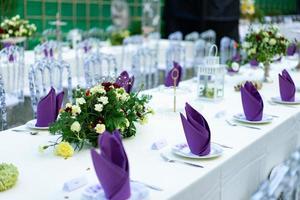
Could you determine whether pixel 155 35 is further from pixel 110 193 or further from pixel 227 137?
pixel 110 193

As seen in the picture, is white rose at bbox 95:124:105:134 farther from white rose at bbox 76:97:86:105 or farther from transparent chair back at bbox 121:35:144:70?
transparent chair back at bbox 121:35:144:70

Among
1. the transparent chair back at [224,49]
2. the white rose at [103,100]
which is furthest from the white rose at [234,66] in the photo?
A: the transparent chair back at [224,49]

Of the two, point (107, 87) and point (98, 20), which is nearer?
point (107, 87)

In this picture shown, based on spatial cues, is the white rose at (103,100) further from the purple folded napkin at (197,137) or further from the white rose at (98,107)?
the purple folded napkin at (197,137)

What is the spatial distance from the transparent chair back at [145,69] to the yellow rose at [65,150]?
3.66m

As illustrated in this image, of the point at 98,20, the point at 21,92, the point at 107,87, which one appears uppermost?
the point at 98,20

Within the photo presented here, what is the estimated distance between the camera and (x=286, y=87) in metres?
3.47

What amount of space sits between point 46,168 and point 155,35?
7085mm

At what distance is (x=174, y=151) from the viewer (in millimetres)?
2234

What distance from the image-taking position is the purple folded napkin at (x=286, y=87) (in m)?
3.45

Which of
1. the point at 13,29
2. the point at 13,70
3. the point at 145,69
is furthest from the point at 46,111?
the point at 145,69

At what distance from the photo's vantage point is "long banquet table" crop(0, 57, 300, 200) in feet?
6.15

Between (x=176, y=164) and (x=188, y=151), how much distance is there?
15cm

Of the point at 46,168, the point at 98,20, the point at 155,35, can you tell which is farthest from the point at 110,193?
the point at 98,20
